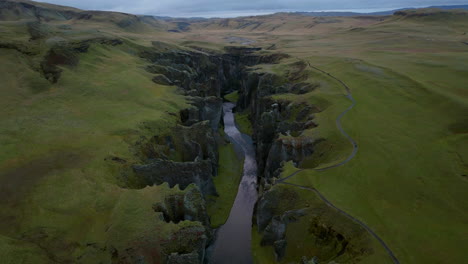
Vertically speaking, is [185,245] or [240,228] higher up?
[185,245]

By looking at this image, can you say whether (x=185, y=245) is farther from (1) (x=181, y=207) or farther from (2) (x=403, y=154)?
(2) (x=403, y=154)

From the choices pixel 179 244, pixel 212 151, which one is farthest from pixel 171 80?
pixel 179 244

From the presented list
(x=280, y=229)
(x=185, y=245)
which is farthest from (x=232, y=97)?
(x=185, y=245)

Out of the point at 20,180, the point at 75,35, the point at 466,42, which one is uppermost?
the point at 75,35

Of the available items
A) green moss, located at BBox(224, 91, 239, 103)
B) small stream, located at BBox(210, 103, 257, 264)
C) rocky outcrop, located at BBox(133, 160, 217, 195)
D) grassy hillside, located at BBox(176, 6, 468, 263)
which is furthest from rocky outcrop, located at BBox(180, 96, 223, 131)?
green moss, located at BBox(224, 91, 239, 103)

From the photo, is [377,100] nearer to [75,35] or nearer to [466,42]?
[466,42]
